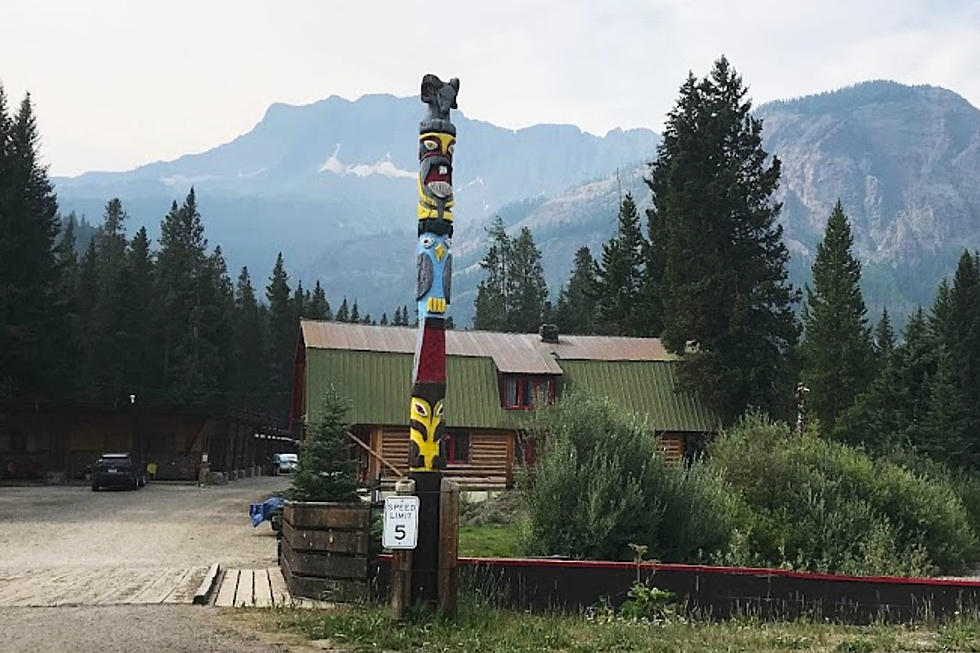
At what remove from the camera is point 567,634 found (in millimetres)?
11836

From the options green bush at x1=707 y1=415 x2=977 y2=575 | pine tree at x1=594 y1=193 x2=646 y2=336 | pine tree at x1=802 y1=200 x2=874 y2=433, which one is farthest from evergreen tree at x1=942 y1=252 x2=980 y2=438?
green bush at x1=707 y1=415 x2=977 y2=575

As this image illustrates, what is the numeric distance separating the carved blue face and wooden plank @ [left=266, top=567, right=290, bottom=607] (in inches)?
167

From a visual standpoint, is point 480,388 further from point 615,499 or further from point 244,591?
point 244,591

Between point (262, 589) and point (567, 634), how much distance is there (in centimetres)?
522

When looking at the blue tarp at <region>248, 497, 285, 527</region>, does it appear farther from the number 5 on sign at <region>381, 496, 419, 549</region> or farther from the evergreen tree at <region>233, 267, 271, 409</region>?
the evergreen tree at <region>233, 267, 271, 409</region>

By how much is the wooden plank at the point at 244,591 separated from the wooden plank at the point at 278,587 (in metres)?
0.31

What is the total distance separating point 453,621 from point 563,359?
30.6m

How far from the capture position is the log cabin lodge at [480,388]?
38406mm

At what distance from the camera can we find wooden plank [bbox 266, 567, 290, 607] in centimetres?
1377

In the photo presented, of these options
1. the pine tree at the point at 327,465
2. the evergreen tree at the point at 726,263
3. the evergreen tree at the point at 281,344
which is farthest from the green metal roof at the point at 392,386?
the evergreen tree at the point at 281,344

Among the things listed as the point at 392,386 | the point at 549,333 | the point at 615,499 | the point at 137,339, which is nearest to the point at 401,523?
the point at 615,499

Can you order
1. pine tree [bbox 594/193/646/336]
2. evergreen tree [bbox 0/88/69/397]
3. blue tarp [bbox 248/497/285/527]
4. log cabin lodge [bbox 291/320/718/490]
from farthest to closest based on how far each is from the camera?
pine tree [bbox 594/193/646/336]
evergreen tree [bbox 0/88/69/397]
log cabin lodge [bbox 291/320/718/490]
blue tarp [bbox 248/497/285/527]

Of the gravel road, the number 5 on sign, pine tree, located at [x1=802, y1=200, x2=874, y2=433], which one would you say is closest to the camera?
the gravel road

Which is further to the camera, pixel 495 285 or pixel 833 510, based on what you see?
pixel 495 285
